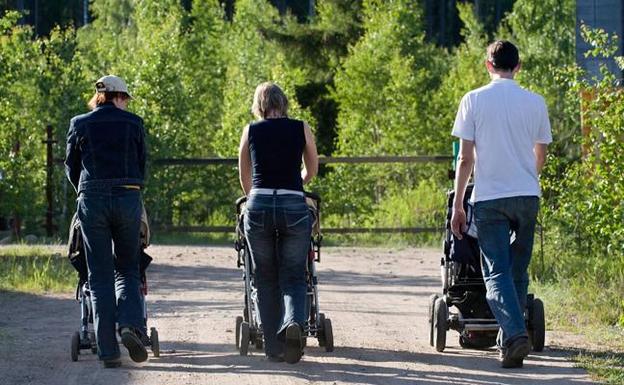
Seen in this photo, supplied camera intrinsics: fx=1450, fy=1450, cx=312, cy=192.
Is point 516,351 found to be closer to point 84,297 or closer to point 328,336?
point 328,336

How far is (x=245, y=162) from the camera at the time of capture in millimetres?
A: 9680

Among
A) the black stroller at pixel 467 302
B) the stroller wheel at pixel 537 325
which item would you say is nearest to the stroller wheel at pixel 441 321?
the black stroller at pixel 467 302

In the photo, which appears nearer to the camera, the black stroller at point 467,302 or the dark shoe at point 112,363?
the dark shoe at point 112,363

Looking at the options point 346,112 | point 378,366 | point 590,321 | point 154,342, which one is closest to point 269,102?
point 154,342

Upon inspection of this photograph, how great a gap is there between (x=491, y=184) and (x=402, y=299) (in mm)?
4987

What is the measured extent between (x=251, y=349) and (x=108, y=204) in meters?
1.61

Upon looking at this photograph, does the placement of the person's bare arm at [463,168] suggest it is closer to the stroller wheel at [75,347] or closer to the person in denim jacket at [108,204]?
the person in denim jacket at [108,204]

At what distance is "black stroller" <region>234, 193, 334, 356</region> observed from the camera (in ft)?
31.9

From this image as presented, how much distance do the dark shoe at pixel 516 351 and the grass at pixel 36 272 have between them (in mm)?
6642

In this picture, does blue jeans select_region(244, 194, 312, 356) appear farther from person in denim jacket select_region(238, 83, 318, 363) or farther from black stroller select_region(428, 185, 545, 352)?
black stroller select_region(428, 185, 545, 352)

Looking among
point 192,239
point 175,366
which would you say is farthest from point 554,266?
point 192,239

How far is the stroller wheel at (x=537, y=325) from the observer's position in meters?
9.76

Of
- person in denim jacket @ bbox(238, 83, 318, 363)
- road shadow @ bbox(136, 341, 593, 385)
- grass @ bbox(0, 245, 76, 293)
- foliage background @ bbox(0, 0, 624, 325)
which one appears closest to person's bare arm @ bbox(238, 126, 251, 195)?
person in denim jacket @ bbox(238, 83, 318, 363)

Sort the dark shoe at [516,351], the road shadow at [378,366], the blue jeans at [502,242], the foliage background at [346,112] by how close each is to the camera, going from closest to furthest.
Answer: the road shadow at [378,366] → the dark shoe at [516,351] → the blue jeans at [502,242] → the foliage background at [346,112]
